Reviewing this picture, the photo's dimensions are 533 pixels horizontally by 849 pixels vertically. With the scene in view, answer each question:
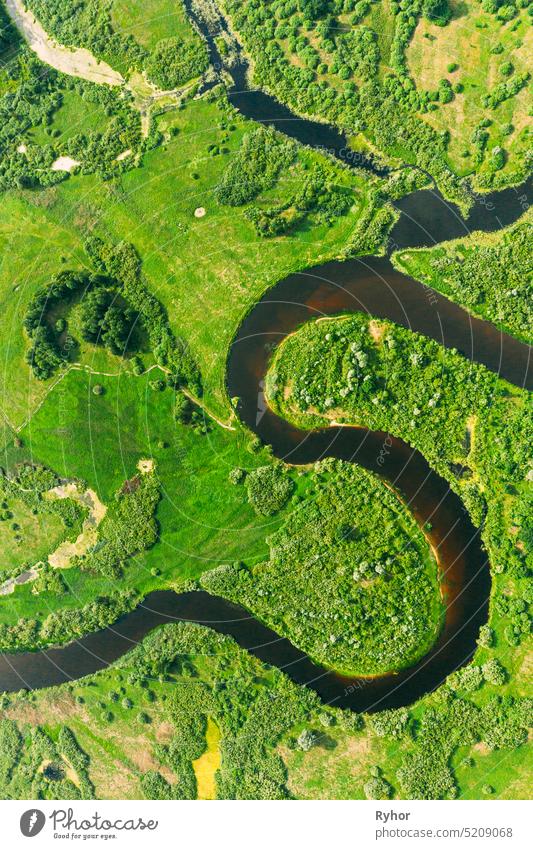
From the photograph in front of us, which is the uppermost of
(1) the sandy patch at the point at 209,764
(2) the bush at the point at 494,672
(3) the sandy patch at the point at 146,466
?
(3) the sandy patch at the point at 146,466

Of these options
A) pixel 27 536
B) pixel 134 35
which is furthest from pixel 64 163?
pixel 27 536

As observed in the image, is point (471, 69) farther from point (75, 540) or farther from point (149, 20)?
point (75, 540)

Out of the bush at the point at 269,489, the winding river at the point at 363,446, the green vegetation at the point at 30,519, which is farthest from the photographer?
the green vegetation at the point at 30,519

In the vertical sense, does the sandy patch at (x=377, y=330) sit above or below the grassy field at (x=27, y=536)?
above

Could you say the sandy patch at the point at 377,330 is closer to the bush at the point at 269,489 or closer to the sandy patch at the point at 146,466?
the bush at the point at 269,489

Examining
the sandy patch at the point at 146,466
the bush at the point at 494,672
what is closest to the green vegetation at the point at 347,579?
the bush at the point at 494,672

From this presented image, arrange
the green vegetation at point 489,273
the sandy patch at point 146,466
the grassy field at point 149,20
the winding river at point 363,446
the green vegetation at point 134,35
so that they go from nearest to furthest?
1. the winding river at point 363,446
2. the green vegetation at point 489,273
3. the sandy patch at point 146,466
4. the green vegetation at point 134,35
5. the grassy field at point 149,20
